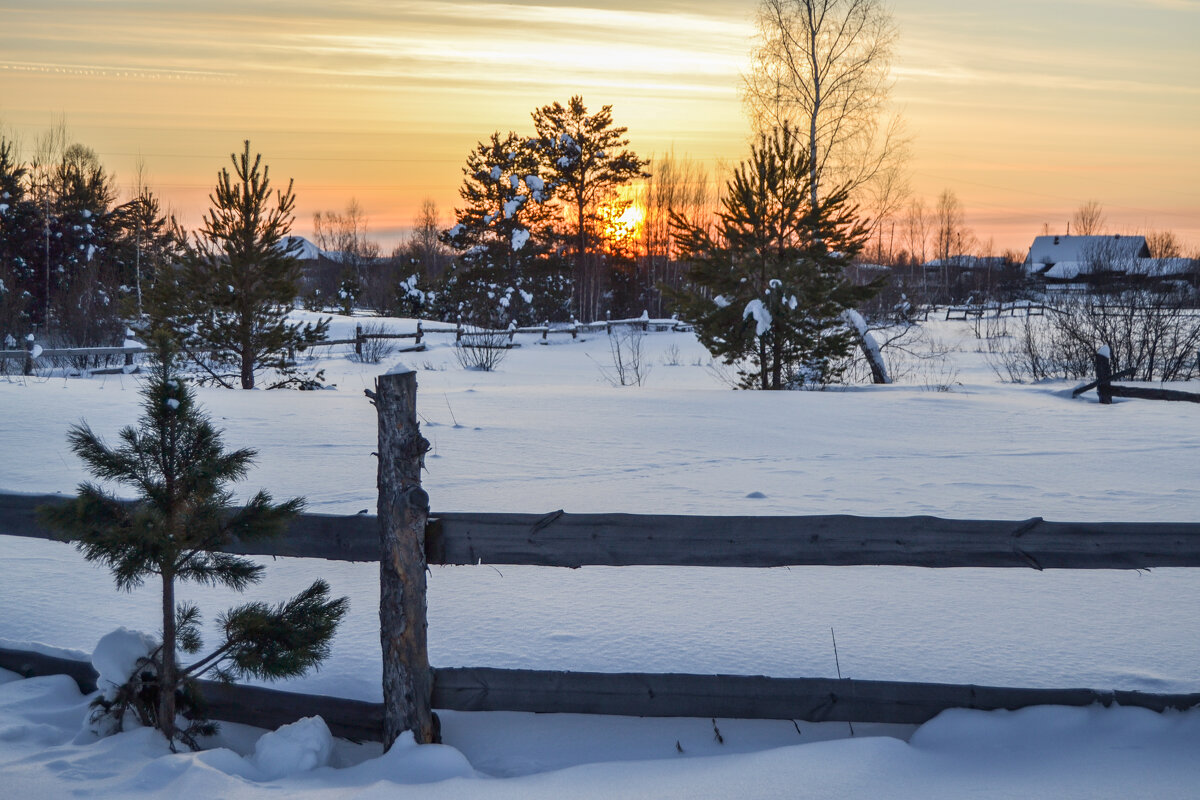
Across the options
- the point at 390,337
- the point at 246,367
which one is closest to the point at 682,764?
the point at 246,367

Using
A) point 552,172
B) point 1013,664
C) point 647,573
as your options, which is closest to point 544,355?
point 552,172

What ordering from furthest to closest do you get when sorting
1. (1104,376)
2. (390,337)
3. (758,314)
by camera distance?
(390,337) → (758,314) → (1104,376)

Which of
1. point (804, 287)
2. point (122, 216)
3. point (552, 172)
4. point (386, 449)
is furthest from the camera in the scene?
point (552, 172)

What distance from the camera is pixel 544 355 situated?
29.4 metres

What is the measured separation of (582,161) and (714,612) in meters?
41.4

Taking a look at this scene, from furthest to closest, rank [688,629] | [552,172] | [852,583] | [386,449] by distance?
[552,172]
[852,583]
[688,629]
[386,449]

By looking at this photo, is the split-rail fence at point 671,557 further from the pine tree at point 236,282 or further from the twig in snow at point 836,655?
the pine tree at point 236,282

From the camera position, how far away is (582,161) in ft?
145

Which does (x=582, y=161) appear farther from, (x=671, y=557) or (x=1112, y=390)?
(x=671, y=557)

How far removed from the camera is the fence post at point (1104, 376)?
1441cm

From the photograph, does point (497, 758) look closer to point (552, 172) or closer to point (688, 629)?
point (688, 629)

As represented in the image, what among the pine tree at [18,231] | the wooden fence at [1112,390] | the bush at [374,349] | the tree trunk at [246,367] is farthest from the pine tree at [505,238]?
the wooden fence at [1112,390]

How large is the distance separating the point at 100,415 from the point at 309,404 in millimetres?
2846

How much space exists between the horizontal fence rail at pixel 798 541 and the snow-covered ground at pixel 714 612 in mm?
669
